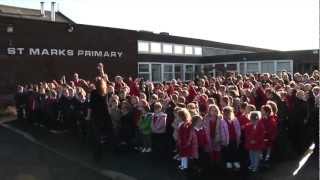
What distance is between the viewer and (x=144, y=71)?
38.5m

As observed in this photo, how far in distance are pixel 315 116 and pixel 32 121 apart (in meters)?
10.7

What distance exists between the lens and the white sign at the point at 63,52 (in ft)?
90.3

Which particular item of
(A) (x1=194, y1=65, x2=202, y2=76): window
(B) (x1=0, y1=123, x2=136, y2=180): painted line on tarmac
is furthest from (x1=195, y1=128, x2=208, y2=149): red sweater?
(A) (x1=194, y1=65, x2=202, y2=76): window

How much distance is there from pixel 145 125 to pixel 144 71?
27.1 m

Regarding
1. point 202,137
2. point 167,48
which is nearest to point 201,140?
point 202,137

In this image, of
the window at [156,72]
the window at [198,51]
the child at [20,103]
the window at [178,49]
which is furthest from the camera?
the window at [198,51]

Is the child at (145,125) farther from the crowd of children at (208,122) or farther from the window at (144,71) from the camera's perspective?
the window at (144,71)

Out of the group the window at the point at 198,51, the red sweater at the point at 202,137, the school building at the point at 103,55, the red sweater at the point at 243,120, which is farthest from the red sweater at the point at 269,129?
the window at the point at 198,51

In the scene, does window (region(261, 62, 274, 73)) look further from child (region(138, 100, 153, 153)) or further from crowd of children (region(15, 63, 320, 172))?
child (region(138, 100, 153, 153))

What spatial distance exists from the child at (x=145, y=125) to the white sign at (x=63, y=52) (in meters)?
17.1

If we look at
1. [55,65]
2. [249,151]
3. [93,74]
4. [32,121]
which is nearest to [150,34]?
[93,74]

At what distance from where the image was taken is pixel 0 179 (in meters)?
9.59

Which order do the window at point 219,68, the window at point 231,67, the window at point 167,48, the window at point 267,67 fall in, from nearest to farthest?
the window at point 267,67 < the window at point 167,48 < the window at point 219,68 < the window at point 231,67

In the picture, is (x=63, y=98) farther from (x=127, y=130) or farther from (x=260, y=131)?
(x=260, y=131)
